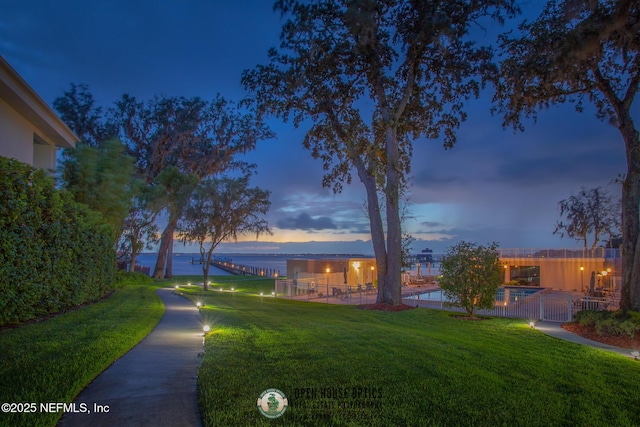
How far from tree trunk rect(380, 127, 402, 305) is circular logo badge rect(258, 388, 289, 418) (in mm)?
12988

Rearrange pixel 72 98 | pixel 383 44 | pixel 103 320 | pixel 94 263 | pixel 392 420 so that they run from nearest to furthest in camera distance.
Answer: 1. pixel 392 420
2. pixel 103 320
3. pixel 94 263
4. pixel 383 44
5. pixel 72 98

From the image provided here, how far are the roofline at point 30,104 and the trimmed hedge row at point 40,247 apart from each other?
8.41 ft

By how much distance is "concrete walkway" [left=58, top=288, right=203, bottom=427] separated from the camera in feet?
12.5

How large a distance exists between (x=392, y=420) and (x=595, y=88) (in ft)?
43.7

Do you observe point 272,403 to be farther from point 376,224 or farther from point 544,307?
point 376,224

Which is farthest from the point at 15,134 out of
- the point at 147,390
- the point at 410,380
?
the point at 410,380

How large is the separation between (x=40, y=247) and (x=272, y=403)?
271 inches

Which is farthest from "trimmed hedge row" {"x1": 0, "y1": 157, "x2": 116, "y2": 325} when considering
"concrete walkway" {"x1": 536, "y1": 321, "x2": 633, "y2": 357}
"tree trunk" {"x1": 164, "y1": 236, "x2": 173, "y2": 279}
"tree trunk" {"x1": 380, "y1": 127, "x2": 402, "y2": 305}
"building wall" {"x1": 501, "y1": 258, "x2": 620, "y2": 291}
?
"building wall" {"x1": 501, "y1": 258, "x2": 620, "y2": 291}

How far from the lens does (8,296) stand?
291 inches

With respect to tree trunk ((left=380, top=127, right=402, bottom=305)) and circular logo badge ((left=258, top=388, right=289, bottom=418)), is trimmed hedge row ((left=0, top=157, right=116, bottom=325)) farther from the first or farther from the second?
tree trunk ((left=380, top=127, right=402, bottom=305))

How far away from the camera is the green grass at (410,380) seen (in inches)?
160

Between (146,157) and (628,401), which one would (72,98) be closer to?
(146,157)

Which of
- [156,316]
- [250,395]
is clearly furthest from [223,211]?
[250,395]

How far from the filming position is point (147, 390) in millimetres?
4590
